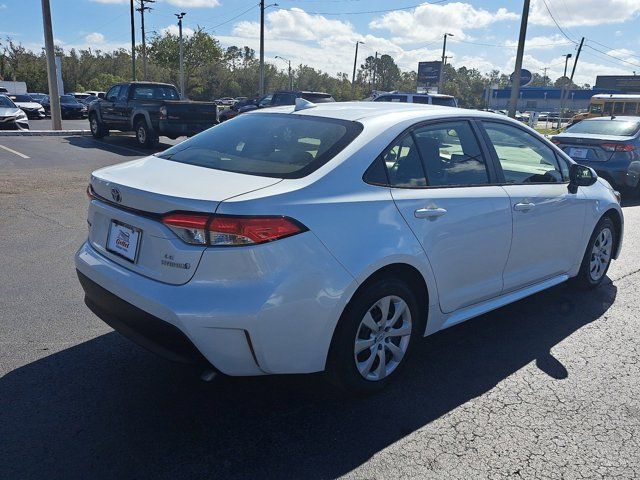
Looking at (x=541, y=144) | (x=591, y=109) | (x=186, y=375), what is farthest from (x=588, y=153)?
(x=591, y=109)

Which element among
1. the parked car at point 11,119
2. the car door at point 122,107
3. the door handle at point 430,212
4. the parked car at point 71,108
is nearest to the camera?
the door handle at point 430,212

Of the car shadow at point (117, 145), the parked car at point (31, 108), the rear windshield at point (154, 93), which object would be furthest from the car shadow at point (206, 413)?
the parked car at point (31, 108)

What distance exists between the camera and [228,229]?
2553 mm

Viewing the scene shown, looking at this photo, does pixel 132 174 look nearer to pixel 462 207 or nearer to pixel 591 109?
pixel 462 207

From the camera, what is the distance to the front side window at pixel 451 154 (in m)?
3.48

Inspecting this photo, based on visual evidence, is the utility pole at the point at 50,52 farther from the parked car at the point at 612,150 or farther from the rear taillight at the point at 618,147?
the rear taillight at the point at 618,147

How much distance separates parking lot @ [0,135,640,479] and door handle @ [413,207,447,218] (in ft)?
3.35

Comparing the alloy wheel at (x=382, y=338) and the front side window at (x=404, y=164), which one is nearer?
the alloy wheel at (x=382, y=338)

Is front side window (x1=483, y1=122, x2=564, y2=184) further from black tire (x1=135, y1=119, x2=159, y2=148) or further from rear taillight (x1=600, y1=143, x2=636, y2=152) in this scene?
black tire (x1=135, y1=119, x2=159, y2=148)

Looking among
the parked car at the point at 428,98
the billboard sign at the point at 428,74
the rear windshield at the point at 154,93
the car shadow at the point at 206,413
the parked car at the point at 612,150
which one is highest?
the billboard sign at the point at 428,74

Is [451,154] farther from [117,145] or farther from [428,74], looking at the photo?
[428,74]

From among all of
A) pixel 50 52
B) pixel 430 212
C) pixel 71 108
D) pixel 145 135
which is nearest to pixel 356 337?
pixel 430 212

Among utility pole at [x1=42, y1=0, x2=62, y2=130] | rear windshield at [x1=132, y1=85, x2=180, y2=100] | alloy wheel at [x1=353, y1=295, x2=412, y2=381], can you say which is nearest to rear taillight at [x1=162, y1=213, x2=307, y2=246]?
alloy wheel at [x1=353, y1=295, x2=412, y2=381]

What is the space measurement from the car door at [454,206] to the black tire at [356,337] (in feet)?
1.00
